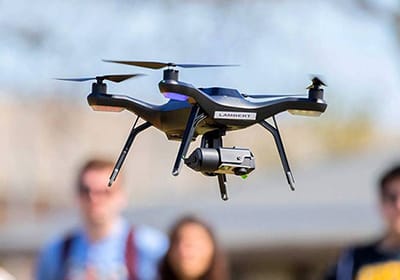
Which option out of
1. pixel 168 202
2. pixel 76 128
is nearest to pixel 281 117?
pixel 168 202

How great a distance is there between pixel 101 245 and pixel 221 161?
3260mm

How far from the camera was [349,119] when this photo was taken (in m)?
15.6

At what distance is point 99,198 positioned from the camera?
16.5ft

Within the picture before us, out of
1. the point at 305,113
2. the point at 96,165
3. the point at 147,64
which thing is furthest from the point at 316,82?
the point at 96,165

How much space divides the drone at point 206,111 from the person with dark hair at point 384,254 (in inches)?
113

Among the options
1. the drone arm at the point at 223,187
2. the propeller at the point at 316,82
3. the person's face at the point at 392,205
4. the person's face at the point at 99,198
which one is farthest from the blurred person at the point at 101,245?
the propeller at the point at 316,82

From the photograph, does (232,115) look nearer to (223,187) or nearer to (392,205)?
(223,187)

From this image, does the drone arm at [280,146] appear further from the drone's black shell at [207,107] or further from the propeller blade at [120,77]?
the propeller blade at [120,77]

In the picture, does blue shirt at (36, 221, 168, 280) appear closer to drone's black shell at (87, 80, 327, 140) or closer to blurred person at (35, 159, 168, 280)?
blurred person at (35, 159, 168, 280)

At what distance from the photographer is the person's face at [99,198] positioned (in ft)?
16.4

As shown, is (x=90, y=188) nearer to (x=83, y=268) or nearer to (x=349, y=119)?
(x=83, y=268)

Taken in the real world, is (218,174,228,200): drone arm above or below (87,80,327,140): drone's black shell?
below

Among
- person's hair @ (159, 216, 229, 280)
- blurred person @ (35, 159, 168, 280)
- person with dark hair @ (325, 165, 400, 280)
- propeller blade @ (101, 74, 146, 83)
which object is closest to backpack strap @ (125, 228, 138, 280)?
blurred person @ (35, 159, 168, 280)

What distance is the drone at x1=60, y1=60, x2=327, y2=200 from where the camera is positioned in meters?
1.83
